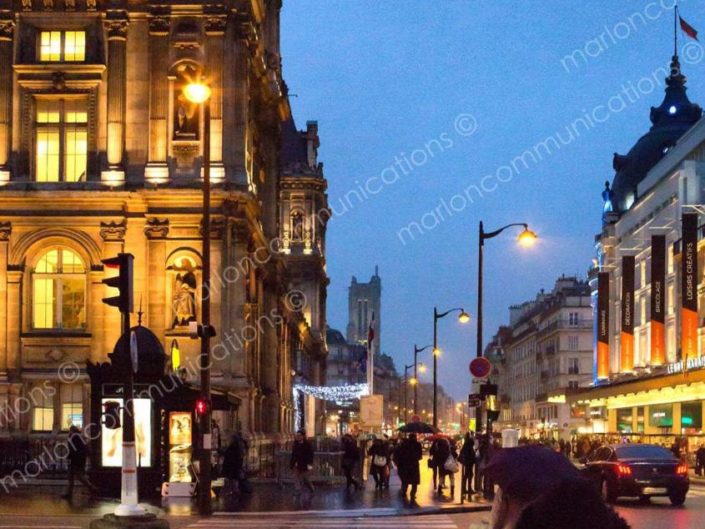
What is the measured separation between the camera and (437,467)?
139ft

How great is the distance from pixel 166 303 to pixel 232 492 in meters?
13.5

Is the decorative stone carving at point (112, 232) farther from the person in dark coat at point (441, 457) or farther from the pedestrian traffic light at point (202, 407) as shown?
the pedestrian traffic light at point (202, 407)

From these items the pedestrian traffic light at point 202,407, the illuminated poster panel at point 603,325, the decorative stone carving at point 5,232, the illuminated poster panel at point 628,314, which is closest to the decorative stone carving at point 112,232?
the decorative stone carving at point 5,232

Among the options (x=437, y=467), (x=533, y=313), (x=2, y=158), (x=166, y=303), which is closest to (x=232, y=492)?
(x=437, y=467)

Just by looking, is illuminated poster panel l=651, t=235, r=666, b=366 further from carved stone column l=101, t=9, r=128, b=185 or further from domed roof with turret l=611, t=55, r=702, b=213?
carved stone column l=101, t=9, r=128, b=185

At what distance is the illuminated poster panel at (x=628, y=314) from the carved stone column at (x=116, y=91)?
47873mm

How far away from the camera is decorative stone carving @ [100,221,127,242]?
47719mm

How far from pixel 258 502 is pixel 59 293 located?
61.2ft

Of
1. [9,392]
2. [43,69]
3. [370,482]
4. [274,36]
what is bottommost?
[370,482]

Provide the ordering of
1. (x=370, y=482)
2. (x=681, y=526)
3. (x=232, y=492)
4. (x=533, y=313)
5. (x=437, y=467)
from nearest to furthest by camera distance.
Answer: (x=681, y=526) → (x=232, y=492) → (x=437, y=467) → (x=370, y=482) → (x=533, y=313)

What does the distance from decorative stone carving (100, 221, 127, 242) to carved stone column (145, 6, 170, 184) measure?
2.07 meters

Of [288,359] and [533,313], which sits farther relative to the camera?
[533,313]

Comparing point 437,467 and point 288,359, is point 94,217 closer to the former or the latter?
point 437,467

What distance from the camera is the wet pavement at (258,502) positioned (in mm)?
28797
